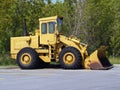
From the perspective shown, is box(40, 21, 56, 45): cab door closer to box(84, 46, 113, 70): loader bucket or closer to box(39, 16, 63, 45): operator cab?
box(39, 16, 63, 45): operator cab

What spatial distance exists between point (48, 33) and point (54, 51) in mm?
1251

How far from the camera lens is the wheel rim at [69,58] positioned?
2679cm

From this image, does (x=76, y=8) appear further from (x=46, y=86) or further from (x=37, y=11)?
(x=46, y=86)

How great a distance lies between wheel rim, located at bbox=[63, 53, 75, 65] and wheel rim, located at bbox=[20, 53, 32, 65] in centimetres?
250

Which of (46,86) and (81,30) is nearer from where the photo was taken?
(46,86)

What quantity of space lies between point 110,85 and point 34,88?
292cm

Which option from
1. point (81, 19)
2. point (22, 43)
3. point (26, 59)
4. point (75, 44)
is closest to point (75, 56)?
point (75, 44)

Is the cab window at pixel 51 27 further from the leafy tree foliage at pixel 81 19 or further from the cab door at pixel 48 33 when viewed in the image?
the leafy tree foliage at pixel 81 19

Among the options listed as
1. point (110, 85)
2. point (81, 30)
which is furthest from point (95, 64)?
point (81, 30)

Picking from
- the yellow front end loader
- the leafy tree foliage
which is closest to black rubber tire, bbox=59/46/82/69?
the yellow front end loader

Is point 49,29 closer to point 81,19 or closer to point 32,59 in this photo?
point 32,59

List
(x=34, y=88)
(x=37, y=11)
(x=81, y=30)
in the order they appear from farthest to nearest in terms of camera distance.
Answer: (x=37, y=11), (x=81, y=30), (x=34, y=88)

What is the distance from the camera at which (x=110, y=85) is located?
16234 millimetres

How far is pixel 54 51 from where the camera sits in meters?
28.2
